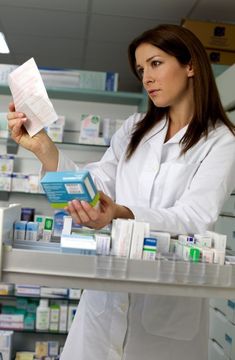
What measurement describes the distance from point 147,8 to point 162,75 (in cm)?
216

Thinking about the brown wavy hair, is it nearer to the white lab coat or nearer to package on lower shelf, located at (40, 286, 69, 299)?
the white lab coat

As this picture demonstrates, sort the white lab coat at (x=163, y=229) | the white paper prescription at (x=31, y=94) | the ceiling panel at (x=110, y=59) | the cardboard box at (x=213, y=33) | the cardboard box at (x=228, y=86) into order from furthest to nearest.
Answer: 1. the ceiling panel at (x=110, y=59)
2. the cardboard box at (x=213, y=33)
3. the cardboard box at (x=228, y=86)
4. the white lab coat at (x=163, y=229)
5. the white paper prescription at (x=31, y=94)

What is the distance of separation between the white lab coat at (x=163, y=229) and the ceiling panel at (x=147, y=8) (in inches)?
82.2

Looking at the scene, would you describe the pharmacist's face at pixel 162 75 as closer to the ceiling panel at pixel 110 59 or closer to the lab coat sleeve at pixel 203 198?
the lab coat sleeve at pixel 203 198

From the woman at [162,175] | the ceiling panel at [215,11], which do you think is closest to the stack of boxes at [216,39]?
the ceiling panel at [215,11]

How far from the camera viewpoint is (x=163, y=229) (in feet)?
3.39

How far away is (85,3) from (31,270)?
278 cm

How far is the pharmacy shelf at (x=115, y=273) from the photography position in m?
0.76

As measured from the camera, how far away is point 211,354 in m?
2.89

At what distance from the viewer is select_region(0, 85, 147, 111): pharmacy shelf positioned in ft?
11.2

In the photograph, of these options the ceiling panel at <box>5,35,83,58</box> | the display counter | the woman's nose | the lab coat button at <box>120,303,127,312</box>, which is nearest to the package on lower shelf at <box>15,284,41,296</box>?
the ceiling panel at <box>5,35,83,58</box>

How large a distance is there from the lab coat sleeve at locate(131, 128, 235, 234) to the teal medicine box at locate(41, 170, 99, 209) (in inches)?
8.2

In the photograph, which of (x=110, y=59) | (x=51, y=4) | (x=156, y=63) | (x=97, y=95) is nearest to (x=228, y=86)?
(x=97, y=95)

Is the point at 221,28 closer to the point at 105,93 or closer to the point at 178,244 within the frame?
the point at 105,93
